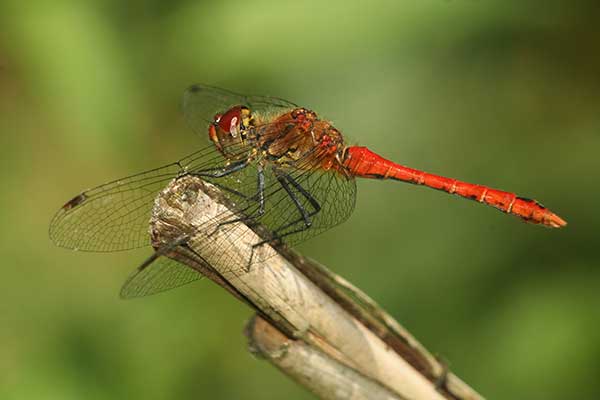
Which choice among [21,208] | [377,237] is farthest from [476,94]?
[21,208]

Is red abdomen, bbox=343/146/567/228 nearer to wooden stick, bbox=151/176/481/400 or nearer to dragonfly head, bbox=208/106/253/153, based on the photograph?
dragonfly head, bbox=208/106/253/153

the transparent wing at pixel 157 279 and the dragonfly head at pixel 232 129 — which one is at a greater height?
the dragonfly head at pixel 232 129

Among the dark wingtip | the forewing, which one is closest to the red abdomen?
the forewing

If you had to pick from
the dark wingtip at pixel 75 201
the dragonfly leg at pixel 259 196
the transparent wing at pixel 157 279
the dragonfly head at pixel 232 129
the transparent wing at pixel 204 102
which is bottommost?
the transparent wing at pixel 157 279

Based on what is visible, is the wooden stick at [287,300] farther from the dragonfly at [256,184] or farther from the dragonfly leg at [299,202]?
the dragonfly leg at [299,202]

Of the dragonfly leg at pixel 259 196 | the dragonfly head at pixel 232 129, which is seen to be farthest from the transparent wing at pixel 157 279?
the dragonfly head at pixel 232 129

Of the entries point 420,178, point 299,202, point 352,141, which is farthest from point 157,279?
point 420,178
